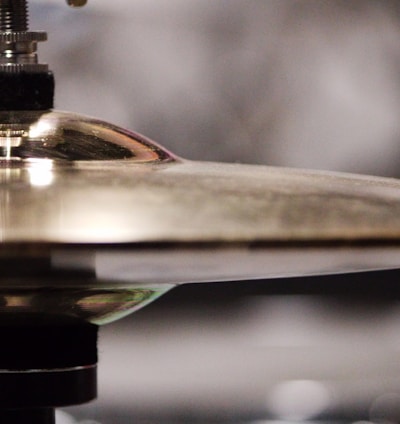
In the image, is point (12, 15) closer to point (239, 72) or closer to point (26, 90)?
point (26, 90)

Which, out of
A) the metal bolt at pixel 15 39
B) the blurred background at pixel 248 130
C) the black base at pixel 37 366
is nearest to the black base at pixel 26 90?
the metal bolt at pixel 15 39

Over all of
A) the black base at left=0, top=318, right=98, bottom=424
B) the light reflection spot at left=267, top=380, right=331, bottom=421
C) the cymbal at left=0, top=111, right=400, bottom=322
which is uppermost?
the cymbal at left=0, top=111, right=400, bottom=322

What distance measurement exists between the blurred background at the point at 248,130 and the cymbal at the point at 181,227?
0.77 meters

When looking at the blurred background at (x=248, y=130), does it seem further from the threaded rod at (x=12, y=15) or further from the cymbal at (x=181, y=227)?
the cymbal at (x=181, y=227)

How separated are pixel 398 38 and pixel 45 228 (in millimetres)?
965

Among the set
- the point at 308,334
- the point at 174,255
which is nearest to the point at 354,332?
the point at 308,334

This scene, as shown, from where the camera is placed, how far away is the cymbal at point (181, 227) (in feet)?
0.83

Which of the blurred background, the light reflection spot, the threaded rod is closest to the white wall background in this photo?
the blurred background

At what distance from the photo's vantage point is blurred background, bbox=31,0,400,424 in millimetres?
1117

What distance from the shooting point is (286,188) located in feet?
1.13

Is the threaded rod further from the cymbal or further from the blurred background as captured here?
the blurred background

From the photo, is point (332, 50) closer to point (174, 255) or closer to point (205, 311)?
point (205, 311)

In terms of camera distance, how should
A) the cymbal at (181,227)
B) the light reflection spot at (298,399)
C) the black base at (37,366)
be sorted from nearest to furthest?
the cymbal at (181,227)
the black base at (37,366)
the light reflection spot at (298,399)

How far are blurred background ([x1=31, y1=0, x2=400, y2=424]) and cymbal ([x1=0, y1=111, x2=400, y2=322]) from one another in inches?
30.5
